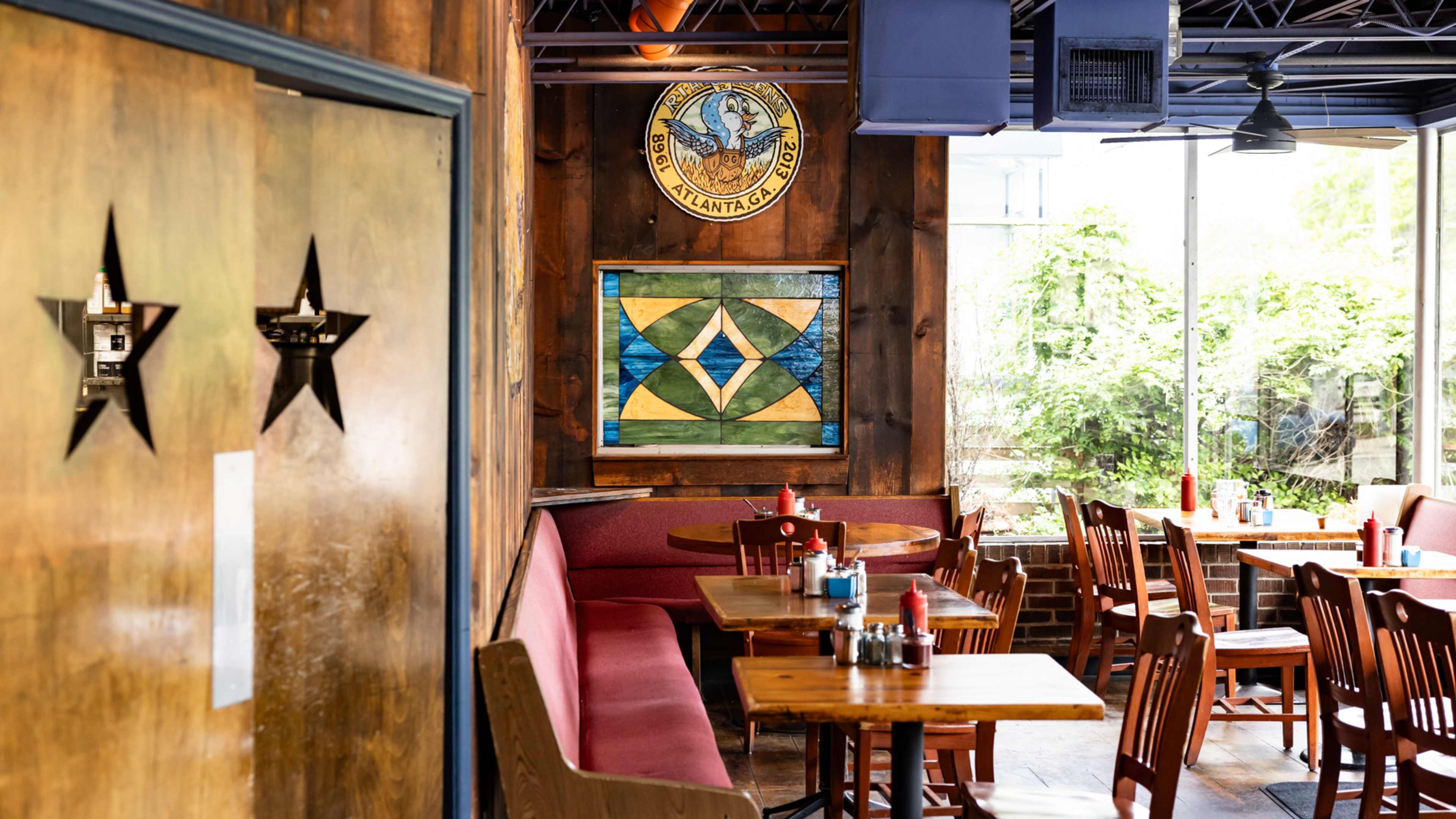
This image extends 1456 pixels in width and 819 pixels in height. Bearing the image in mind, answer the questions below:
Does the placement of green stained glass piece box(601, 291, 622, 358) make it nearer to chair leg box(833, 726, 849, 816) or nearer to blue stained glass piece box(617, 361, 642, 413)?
blue stained glass piece box(617, 361, 642, 413)

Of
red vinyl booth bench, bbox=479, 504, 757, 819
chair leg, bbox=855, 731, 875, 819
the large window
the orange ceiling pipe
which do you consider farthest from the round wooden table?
the orange ceiling pipe

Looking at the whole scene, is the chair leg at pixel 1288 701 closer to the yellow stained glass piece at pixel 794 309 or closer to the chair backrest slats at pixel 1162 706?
the chair backrest slats at pixel 1162 706

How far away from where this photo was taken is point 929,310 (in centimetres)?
668

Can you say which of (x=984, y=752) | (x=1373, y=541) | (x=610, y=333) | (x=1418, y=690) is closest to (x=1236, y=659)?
(x=1373, y=541)

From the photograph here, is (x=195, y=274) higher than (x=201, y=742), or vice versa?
(x=195, y=274)

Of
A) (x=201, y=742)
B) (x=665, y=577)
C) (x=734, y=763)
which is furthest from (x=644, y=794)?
(x=665, y=577)

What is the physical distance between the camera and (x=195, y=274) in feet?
7.44

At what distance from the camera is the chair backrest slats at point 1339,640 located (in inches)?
149

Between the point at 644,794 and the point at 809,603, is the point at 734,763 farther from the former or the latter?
the point at 644,794

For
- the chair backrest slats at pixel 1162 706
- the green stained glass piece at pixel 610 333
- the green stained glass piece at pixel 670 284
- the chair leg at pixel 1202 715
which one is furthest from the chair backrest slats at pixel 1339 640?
the green stained glass piece at pixel 610 333

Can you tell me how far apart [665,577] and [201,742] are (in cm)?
427

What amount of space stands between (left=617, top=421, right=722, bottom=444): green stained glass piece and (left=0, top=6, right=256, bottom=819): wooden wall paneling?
418 centimetres

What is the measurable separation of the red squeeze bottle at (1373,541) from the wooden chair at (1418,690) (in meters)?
1.33

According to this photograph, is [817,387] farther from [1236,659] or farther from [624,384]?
[1236,659]
